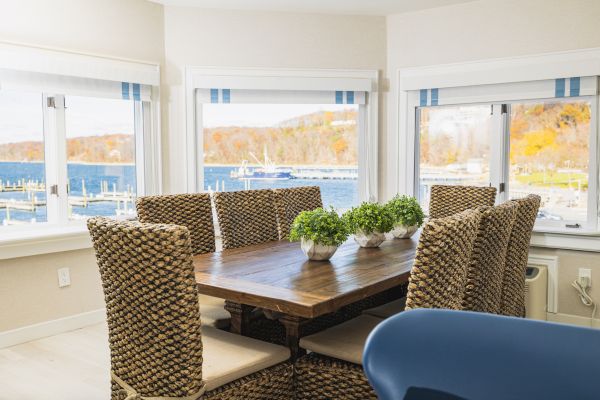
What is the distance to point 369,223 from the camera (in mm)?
3029

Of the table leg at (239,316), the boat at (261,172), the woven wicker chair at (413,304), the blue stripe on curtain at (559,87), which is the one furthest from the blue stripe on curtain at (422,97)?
the table leg at (239,316)

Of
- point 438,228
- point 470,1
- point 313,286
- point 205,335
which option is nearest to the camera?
point 438,228

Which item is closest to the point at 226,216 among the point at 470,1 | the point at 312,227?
the point at 312,227

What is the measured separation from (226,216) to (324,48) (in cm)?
202

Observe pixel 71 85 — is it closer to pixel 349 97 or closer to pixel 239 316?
pixel 349 97

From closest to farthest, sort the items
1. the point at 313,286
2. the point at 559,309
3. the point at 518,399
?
the point at 518,399, the point at 313,286, the point at 559,309

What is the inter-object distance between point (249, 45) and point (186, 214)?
6.27 ft

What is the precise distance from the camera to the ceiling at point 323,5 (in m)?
4.38

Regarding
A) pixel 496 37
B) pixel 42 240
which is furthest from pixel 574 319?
pixel 42 240

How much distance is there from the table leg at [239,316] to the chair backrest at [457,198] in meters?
1.93

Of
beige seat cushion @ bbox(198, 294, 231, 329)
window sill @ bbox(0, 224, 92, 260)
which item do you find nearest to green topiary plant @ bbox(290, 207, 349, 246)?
beige seat cushion @ bbox(198, 294, 231, 329)

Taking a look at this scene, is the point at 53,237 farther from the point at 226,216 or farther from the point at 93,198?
the point at 226,216

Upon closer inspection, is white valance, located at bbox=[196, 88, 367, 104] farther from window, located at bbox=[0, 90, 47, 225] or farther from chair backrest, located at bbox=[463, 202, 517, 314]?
chair backrest, located at bbox=[463, 202, 517, 314]

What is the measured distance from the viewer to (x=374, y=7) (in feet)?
14.9
